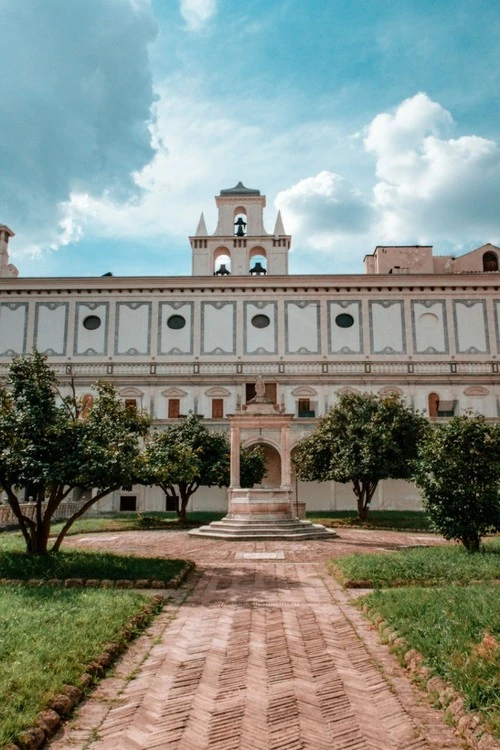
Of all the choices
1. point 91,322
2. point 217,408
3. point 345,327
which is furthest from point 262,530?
point 91,322

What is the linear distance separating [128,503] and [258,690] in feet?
117

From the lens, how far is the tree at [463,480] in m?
14.1

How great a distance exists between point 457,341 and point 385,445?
66.7 ft

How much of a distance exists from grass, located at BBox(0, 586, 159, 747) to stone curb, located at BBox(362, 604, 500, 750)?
9.95 feet

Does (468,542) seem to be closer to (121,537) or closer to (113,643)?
(113,643)

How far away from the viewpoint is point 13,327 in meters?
46.4

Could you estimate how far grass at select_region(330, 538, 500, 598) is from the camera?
1056cm

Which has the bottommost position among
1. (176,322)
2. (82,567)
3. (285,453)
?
(82,567)

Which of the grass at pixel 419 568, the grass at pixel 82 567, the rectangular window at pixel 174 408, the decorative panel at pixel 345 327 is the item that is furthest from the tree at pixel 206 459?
the grass at pixel 419 568

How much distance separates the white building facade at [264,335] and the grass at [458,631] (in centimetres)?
3365

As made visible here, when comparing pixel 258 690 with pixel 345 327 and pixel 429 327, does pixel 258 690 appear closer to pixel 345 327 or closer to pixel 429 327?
pixel 345 327

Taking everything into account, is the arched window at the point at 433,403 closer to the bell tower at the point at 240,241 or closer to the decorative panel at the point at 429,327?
the decorative panel at the point at 429,327

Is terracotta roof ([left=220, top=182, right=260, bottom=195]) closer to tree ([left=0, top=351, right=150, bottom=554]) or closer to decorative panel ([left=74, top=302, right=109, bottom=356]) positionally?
decorative panel ([left=74, top=302, right=109, bottom=356])

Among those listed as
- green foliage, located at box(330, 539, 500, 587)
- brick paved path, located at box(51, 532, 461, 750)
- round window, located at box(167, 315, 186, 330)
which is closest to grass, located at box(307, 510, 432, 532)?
green foliage, located at box(330, 539, 500, 587)
